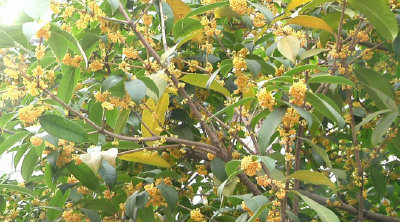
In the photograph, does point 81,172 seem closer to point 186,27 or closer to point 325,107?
point 186,27

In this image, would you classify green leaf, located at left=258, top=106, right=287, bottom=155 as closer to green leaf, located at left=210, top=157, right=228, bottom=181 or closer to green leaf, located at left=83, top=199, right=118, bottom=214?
green leaf, located at left=210, top=157, right=228, bottom=181

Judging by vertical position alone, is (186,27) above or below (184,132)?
above

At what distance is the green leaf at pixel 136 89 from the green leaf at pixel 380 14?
0.56m

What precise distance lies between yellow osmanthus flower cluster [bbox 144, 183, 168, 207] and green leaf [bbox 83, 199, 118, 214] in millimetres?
112

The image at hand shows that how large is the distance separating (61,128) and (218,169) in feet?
1.48

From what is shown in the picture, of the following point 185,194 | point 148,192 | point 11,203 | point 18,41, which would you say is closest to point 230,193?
point 148,192

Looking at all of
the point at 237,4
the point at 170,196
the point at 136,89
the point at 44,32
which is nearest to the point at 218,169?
the point at 170,196

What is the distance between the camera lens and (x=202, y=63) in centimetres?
143

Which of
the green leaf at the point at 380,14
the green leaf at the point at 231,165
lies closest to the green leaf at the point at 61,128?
→ the green leaf at the point at 231,165

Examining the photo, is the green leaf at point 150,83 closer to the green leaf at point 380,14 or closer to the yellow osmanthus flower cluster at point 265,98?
the yellow osmanthus flower cluster at point 265,98

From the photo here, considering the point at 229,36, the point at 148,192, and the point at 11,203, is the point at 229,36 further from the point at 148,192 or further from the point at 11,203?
the point at 11,203

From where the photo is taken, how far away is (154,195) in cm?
116

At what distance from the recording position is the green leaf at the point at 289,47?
38.6 inches

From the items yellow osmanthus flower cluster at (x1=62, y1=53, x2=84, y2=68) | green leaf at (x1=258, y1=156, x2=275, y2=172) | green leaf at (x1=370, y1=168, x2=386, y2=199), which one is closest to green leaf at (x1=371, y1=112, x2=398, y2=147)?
green leaf at (x1=370, y1=168, x2=386, y2=199)
